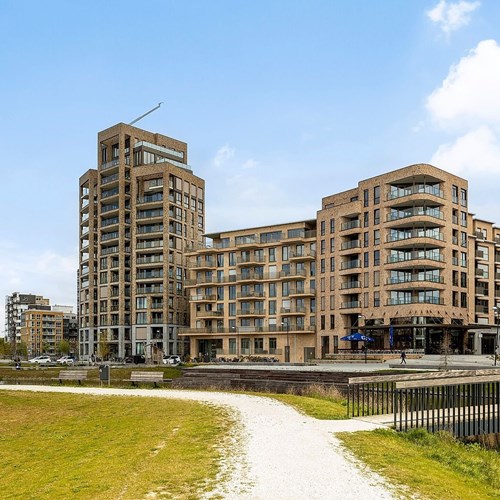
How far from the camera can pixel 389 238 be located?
233 feet

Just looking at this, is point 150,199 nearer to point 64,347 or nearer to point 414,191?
point 414,191

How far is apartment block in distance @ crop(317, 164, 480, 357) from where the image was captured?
67.3 m

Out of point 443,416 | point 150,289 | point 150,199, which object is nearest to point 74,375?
point 443,416

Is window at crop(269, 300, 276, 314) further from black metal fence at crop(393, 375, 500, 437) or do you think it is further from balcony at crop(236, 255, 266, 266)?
black metal fence at crop(393, 375, 500, 437)

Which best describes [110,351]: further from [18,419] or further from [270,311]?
[18,419]

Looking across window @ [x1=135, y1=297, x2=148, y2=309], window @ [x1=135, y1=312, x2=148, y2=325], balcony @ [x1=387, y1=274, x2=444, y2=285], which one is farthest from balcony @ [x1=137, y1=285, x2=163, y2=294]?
balcony @ [x1=387, y1=274, x2=444, y2=285]

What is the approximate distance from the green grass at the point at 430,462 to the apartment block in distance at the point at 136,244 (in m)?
79.3

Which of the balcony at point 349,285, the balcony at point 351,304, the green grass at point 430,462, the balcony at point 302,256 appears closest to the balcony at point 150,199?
the balcony at point 302,256

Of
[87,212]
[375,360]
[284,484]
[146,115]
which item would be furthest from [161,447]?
[146,115]

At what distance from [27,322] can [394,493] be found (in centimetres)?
18614

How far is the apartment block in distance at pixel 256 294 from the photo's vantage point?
8162 centimetres

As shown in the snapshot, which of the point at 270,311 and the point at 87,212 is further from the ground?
the point at 87,212

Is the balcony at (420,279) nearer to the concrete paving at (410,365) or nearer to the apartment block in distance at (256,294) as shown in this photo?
the concrete paving at (410,365)

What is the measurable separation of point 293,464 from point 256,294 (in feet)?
245
